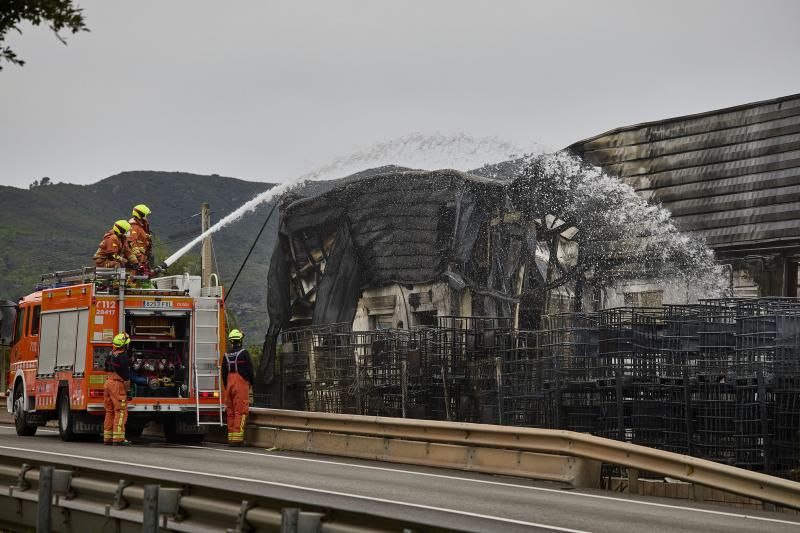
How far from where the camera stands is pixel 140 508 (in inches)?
405

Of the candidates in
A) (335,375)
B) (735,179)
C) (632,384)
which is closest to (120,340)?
(335,375)

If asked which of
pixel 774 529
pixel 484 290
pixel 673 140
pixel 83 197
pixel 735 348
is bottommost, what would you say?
pixel 774 529

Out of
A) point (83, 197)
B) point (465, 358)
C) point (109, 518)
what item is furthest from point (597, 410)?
point (83, 197)

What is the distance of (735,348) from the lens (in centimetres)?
1738

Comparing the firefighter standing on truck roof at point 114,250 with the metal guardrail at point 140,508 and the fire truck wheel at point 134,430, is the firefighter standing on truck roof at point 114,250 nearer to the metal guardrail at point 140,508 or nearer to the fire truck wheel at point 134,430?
the fire truck wheel at point 134,430

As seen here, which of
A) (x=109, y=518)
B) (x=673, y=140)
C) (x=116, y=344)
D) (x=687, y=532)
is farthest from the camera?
(x=673, y=140)

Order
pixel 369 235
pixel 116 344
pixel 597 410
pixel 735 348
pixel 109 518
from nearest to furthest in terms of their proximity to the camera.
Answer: pixel 109 518, pixel 735 348, pixel 597 410, pixel 116 344, pixel 369 235

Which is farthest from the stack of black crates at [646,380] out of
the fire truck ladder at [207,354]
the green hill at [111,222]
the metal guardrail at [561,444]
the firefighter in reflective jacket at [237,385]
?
the green hill at [111,222]

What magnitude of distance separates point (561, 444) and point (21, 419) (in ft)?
40.4

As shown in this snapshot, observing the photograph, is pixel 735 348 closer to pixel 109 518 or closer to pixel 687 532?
pixel 687 532

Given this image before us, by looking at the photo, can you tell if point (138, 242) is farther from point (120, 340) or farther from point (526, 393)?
point (526, 393)

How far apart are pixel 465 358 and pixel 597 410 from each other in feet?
17.2

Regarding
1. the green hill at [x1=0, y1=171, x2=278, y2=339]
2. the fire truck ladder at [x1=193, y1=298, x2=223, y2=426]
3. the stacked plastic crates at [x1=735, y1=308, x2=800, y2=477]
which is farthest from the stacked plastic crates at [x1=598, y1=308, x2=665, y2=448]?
the green hill at [x1=0, y1=171, x2=278, y2=339]

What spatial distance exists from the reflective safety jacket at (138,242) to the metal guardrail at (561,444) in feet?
12.1
